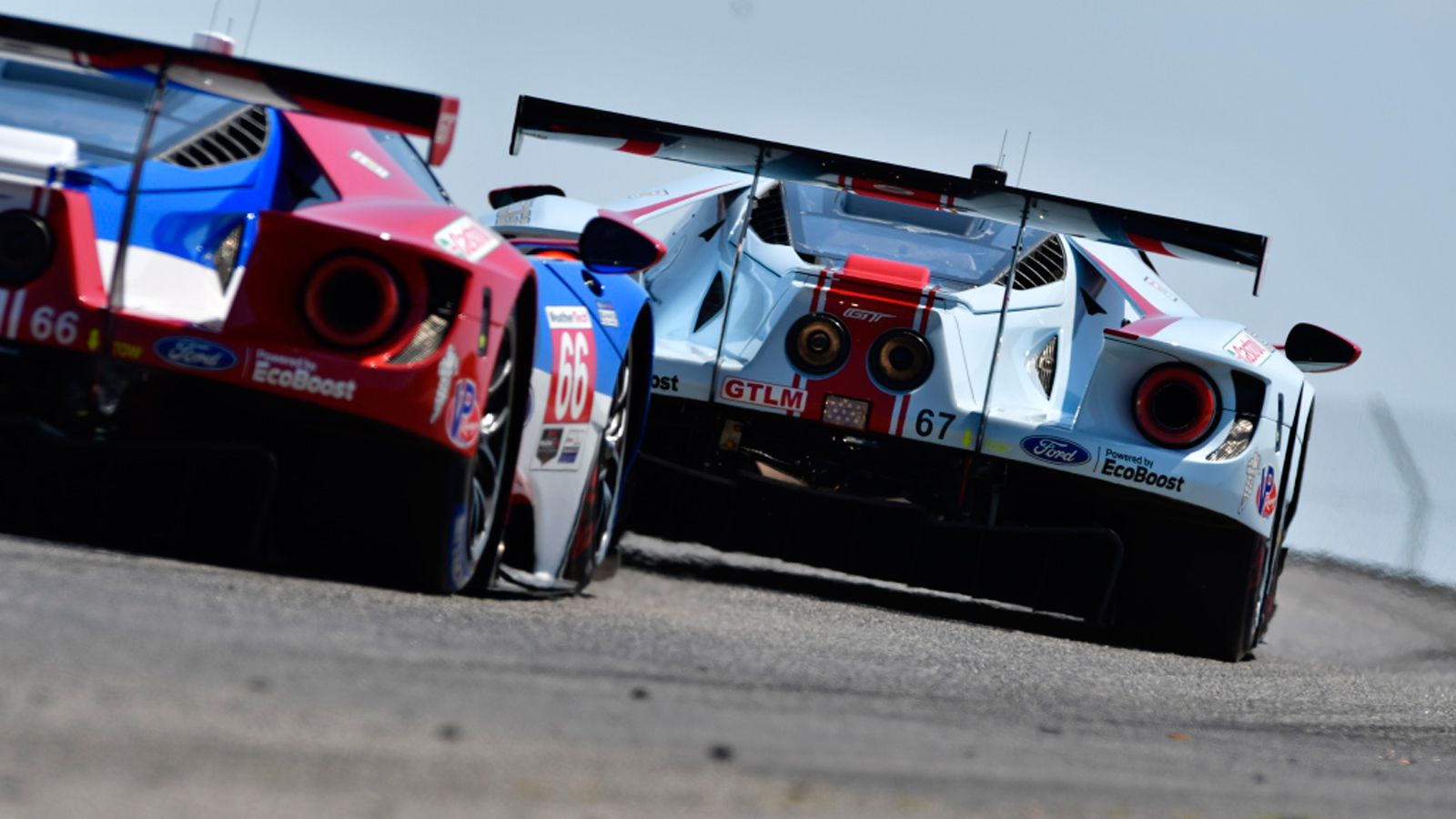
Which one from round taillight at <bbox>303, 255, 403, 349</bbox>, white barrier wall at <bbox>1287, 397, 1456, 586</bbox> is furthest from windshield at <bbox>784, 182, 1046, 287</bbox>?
white barrier wall at <bbox>1287, 397, 1456, 586</bbox>

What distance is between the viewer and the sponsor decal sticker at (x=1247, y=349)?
795 cm

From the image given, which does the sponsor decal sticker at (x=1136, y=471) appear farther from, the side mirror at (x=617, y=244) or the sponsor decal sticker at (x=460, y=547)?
the sponsor decal sticker at (x=460, y=547)

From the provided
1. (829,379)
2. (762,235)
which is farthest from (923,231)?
(829,379)

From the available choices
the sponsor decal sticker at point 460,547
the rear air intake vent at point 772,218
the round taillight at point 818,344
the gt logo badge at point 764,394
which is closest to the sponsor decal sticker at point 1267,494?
the round taillight at point 818,344

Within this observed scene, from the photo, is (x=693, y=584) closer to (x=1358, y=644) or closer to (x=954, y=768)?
(x=954, y=768)

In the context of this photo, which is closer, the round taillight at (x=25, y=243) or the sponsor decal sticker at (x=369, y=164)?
the round taillight at (x=25, y=243)

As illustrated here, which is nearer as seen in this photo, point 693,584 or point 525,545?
point 525,545

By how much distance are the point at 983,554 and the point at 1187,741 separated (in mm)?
2982

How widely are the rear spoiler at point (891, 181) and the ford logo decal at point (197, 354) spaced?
115 inches

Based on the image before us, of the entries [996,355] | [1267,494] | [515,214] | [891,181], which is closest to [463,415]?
[891,181]

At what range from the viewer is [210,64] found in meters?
4.71

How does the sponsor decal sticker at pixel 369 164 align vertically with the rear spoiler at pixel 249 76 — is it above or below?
below

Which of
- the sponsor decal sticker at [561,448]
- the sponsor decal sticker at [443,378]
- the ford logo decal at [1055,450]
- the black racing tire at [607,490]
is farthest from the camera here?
the ford logo decal at [1055,450]

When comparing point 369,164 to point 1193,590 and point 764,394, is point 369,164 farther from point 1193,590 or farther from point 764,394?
point 1193,590
